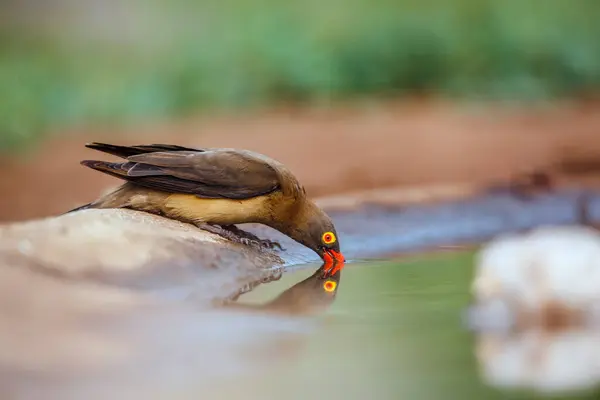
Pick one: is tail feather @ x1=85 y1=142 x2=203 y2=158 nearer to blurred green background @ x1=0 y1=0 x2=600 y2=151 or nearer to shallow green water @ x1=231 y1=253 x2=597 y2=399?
shallow green water @ x1=231 y1=253 x2=597 y2=399

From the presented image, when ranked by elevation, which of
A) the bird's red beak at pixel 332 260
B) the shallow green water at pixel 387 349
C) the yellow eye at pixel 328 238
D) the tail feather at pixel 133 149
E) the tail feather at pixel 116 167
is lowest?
the bird's red beak at pixel 332 260

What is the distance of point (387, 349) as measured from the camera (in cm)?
334

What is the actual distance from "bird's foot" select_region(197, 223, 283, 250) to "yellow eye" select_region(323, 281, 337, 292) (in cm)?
52

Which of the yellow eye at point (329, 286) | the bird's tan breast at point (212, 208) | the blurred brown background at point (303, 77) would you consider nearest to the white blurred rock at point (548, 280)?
the yellow eye at point (329, 286)

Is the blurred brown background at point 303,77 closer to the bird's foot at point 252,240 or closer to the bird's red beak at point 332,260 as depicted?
the bird's foot at point 252,240

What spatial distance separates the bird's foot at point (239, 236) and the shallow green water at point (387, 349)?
18.7 inches

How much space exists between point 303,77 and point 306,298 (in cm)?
557

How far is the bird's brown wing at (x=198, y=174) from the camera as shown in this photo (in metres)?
4.80

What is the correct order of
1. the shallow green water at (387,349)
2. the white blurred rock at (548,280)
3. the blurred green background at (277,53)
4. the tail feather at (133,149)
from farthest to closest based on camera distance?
the blurred green background at (277,53)
the tail feather at (133,149)
the white blurred rock at (548,280)
the shallow green water at (387,349)

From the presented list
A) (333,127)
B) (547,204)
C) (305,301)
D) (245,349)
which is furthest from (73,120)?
(245,349)

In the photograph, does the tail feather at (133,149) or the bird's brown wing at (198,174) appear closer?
the bird's brown wing at (198,174)

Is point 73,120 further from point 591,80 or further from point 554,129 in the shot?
point 591,80

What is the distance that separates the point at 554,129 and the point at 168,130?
10.6 ft

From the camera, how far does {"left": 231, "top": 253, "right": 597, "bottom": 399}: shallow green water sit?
9.87ft
